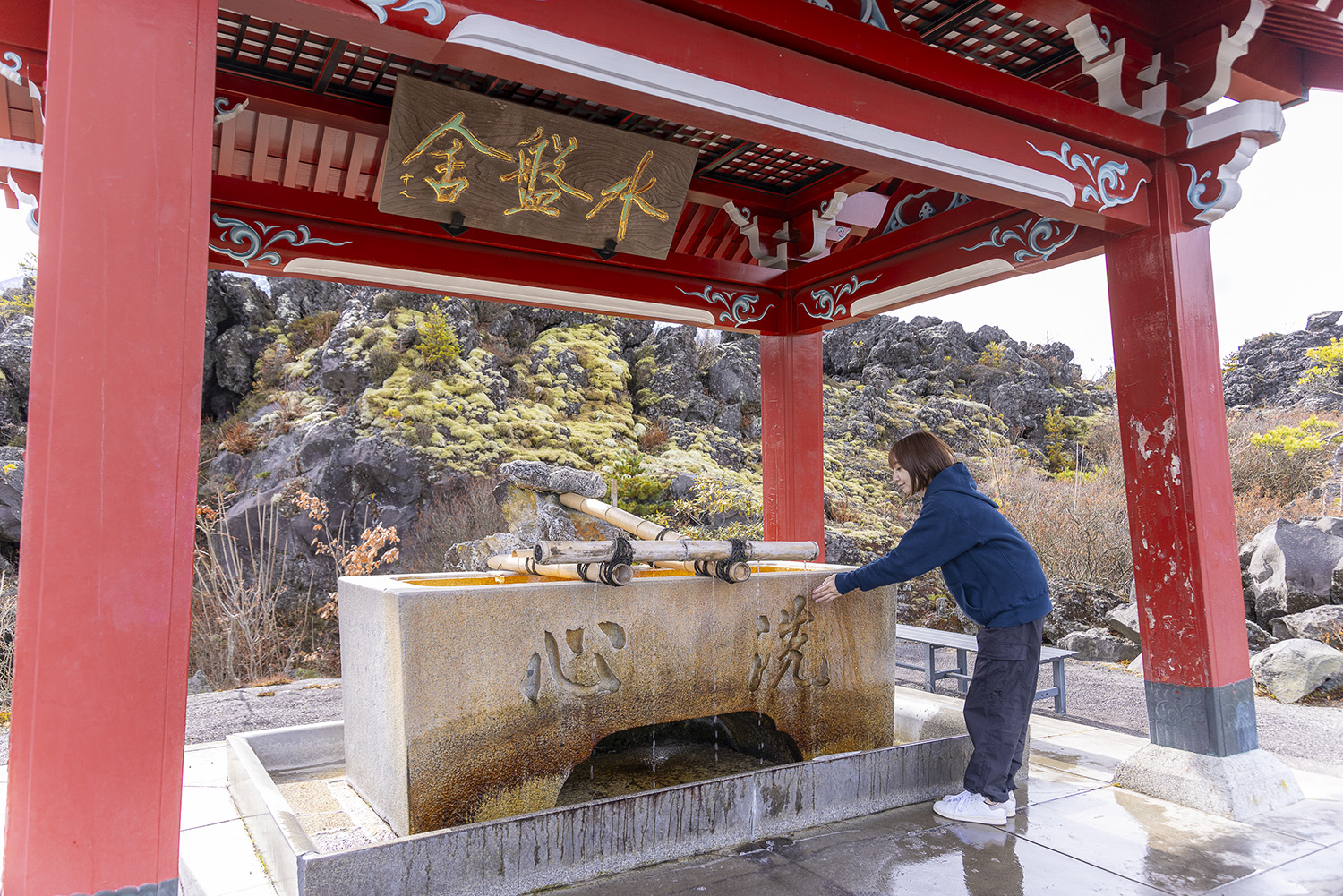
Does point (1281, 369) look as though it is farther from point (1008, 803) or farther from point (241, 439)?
point (241, 439)

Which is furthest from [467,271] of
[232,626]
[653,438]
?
[653,438]

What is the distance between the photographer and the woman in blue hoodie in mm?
3141

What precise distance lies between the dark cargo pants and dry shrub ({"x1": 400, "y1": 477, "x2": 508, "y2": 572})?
25.8ft

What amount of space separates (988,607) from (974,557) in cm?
21

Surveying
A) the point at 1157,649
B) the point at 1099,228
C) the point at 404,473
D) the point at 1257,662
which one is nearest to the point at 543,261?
the point at 1099,228

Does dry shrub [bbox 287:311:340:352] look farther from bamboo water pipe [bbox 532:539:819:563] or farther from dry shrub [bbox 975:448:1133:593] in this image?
bamboo water pipe [bbox 532:539:819:563]

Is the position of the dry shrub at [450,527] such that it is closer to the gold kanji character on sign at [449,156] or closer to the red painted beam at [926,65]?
the gold kanji character on sign at [449,156]

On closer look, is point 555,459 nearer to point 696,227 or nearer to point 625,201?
point 696,227

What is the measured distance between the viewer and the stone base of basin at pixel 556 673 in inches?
105

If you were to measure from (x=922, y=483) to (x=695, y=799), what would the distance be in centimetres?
162

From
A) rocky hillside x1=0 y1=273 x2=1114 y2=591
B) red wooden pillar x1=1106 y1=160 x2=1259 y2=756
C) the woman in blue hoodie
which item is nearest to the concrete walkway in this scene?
the woman in blue hoodie

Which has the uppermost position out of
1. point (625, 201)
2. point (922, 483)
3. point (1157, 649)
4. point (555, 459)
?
point (625, 201)

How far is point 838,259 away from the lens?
5418 millimetres

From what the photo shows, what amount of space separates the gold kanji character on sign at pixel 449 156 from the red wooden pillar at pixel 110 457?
73.1 inches
